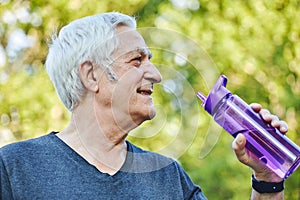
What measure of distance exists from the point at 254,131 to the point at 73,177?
419 millimetres

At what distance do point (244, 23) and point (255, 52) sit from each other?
0.63 feet

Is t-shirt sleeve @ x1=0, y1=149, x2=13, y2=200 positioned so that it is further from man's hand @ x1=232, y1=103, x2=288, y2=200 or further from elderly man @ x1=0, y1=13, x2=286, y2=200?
man's hand @ x1=232, y1=103, x2=288, y2=200

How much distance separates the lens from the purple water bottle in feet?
4.42

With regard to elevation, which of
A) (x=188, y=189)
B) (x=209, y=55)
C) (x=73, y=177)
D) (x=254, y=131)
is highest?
(x=254, y=131)

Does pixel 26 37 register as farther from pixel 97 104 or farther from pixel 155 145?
pixel 97 104

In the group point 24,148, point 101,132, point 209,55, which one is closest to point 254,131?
point 101,132

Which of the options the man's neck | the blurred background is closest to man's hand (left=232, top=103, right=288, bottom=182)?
the man's neck

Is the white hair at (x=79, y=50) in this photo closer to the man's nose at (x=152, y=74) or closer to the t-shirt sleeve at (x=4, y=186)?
the man's nose at (x=152, y=74)

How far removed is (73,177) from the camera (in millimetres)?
1457

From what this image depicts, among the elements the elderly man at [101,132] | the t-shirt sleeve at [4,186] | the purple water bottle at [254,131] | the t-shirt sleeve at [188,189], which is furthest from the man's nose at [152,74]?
the t-shirt sleeve at [4,186]

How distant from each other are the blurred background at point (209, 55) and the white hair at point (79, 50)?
6.38 ft

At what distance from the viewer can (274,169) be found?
4.54 ft

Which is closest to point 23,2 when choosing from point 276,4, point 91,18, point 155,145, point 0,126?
point 0,126

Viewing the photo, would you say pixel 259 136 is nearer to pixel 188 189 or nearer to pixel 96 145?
pixel 188 189
